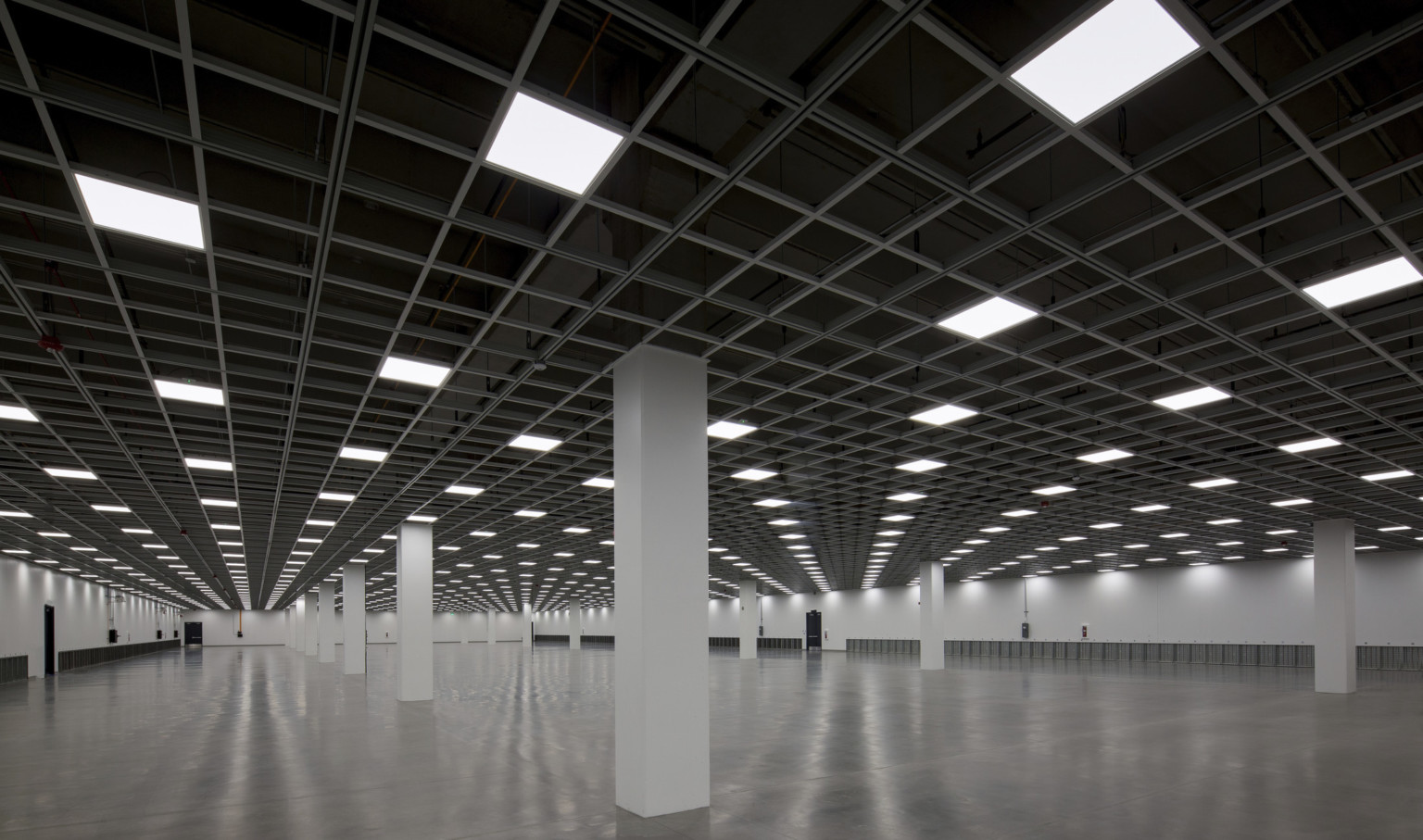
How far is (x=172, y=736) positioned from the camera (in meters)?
19.6

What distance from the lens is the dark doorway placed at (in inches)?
1832

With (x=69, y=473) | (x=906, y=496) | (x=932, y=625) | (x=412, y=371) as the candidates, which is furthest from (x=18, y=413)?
(x=932, y=625)

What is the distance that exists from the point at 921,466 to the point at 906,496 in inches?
197

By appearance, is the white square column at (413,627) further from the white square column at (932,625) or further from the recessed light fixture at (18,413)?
the white square column at (932,625)

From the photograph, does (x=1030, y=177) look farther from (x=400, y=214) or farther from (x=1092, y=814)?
(x=1092, y=814)

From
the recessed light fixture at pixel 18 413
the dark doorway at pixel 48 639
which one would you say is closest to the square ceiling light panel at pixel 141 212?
the recessed light fixture at pixel 18 413

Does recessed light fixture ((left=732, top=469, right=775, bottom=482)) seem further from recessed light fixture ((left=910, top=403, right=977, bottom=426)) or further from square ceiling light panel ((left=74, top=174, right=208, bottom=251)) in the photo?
square ceiling light panel ((left=74, top=174, right=208, bottom=251))

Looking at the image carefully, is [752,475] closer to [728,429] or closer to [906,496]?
[728,429]

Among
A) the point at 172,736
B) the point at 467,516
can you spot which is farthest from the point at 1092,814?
the point at 467,516

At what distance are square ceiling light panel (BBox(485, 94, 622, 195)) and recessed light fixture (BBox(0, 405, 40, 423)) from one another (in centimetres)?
1284

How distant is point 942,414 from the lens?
16062 mm

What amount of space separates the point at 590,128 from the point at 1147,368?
11.4 meters

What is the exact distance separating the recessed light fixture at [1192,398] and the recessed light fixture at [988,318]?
17.8ft

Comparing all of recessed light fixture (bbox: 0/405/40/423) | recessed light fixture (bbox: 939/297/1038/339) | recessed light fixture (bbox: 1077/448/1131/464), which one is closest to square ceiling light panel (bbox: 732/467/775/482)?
recessed light fixture (bbox: 1077/448/1131/464)
